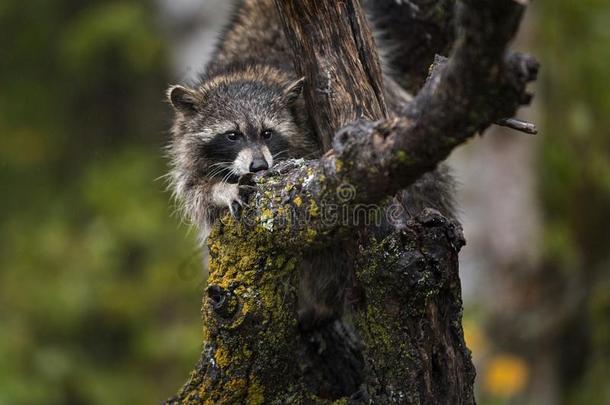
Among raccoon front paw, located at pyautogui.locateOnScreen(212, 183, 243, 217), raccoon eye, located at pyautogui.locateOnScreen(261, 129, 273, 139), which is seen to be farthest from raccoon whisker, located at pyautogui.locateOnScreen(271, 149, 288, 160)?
raccoon front paw, located at pyautogui.locateOnScreen(212, 183, 243, 217)

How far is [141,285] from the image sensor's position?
8.45m

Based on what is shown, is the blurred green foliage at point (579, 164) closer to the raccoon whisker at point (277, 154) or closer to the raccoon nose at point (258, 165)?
the raccoon whisker at point (277, 154)

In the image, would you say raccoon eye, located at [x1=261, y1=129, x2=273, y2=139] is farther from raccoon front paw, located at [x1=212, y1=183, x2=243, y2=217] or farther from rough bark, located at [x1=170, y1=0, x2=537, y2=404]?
rough bark, located at [x1=170, y1=0, x2=537, y2=404]

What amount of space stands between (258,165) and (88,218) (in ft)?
20.0

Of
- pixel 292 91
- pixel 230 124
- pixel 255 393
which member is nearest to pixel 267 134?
pixel 230 124

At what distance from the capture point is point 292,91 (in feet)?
13.6

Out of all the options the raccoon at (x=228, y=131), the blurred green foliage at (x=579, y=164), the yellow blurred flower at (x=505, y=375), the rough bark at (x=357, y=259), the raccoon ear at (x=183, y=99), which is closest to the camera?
the rough bark at (x=357, y=259)

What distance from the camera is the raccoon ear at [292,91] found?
3.96m

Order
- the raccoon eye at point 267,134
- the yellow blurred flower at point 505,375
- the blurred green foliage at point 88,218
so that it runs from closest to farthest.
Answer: the raccoon eye at point 267,134
the yellow blurred flower at point 505,375
the blurred green foliage at point 88,218

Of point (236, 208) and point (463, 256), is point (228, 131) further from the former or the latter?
point (463, 256)

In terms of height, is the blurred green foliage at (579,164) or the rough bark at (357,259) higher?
the blurred green foliage at (579,164)

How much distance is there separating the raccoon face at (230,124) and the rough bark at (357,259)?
0.61 meters

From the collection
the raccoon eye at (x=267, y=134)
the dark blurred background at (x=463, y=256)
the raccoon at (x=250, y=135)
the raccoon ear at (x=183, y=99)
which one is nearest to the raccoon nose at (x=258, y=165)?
the raccoon at (x=250, y=135)

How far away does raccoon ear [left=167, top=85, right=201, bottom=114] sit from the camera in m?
4.49
